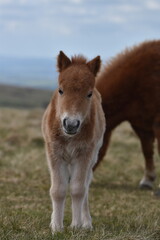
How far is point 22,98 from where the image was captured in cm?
11781

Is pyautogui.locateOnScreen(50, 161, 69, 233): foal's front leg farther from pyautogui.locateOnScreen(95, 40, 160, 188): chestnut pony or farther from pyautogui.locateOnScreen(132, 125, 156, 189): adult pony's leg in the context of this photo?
pyautogui.locateOnScreen(132, 125, 156, 189): adult pony's leg

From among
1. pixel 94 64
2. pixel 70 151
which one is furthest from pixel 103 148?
pixel 70 151

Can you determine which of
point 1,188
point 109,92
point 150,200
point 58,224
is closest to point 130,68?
point 109,92

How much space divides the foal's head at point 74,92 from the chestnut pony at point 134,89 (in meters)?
4.68

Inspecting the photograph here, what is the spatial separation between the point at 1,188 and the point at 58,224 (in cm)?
426

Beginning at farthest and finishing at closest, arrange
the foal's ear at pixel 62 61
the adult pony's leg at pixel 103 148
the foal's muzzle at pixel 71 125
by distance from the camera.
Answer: the adult pony's leg at pixel 103 148 → the foal's ear at pixel 62 61 → the foal's muzzle at pixel 71 125

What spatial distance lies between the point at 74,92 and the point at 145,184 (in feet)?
20.2

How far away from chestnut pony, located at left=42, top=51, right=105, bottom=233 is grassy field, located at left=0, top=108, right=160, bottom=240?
1.34 feet

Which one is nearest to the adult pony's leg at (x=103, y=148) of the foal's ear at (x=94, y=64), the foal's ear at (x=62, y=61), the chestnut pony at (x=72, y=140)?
the chestnut pony at (x=72, y=140)

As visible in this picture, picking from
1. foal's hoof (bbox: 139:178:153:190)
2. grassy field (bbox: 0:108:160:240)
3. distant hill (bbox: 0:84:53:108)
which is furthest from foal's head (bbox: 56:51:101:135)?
distant hill (bbox: 0:84:53:108)

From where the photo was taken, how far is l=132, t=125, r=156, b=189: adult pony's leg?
466 inches

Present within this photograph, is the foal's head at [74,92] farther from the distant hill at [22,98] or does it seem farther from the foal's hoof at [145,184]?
the distant hill at [22,98]

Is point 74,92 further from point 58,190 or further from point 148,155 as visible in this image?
point 148,155

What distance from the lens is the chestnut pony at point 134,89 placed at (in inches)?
443
